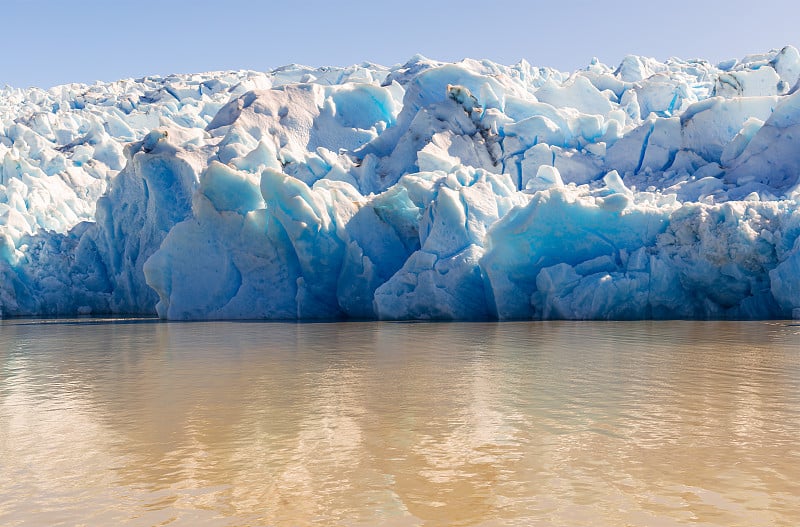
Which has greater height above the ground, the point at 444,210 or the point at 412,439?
the point at 444,210

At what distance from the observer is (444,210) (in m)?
15.4

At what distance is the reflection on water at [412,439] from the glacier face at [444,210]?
16.1 ft

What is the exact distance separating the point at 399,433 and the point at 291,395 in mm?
1666

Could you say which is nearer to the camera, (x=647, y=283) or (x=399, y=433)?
(x=399, y=433)

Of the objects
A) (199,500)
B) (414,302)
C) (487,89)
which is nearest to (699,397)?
(199,500)

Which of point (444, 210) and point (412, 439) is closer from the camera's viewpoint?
point (412, 439)

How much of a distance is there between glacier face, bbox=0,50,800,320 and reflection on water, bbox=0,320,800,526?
193 inches

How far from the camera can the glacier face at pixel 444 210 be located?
1380 centimetres

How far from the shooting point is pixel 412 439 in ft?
14.7

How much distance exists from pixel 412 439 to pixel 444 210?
11112mm

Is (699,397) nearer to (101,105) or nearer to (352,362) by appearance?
(352,362)

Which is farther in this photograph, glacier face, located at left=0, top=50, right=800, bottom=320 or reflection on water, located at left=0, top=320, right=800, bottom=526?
glacier face, located at left=0, top=50, right=800, bottom=320

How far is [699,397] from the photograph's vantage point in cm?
564

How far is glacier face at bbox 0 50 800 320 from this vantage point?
1380cm
